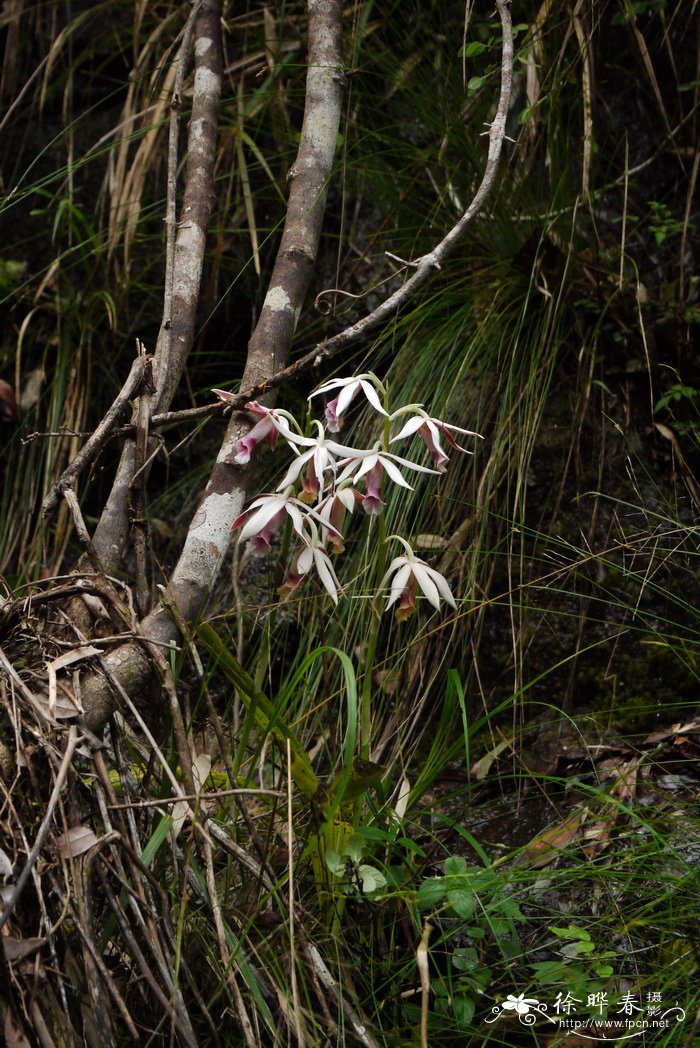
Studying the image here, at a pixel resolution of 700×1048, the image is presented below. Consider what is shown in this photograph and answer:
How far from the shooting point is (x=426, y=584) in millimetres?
1478

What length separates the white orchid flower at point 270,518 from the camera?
144 centimetres

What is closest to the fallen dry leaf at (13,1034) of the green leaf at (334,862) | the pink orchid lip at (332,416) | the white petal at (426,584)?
the green leaf at (334,862)

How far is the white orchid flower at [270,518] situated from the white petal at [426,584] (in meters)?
0.17

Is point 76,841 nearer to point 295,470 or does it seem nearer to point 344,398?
point 295,470

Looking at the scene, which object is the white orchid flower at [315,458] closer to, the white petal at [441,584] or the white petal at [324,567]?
the white petal at [324,567]

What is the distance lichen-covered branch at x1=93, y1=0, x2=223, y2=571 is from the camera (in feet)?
5.73

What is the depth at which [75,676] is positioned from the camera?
1310 millimetres

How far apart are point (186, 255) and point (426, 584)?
1014 mm

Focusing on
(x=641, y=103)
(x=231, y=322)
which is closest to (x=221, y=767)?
(x=231, y=322)

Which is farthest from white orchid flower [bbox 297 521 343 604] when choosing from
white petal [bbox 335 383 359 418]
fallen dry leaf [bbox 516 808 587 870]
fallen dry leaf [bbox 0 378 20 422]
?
fallen dry leaf [bbox 0 378 20 422]

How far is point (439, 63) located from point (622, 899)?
2361mm

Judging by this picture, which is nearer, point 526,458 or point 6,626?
point 6,626

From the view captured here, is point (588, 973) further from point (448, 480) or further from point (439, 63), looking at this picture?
point (439, 63)

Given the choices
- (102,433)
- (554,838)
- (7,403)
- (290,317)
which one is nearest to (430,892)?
(554,838)
